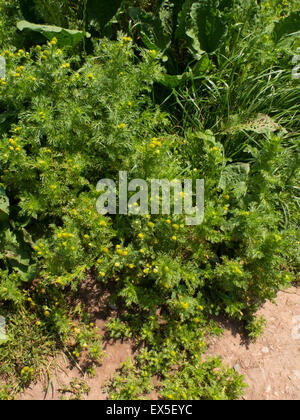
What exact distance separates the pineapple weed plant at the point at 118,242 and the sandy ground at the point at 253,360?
0.07 meters

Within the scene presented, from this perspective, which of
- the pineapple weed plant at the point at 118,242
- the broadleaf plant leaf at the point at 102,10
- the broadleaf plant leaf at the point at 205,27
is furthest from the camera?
the broadleaf plant leaf at the point at 102,10

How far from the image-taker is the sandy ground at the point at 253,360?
219 cm

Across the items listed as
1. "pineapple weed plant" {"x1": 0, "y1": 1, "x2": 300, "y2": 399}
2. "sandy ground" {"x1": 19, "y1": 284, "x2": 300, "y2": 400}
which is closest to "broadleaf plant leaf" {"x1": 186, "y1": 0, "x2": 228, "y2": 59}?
"pineapple weed plant" {"x1": 0, "y1": 1, "x2": 300, "y2": 399}

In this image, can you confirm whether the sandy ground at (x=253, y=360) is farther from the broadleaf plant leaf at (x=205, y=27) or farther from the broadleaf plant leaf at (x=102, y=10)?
the broadleaf plant leaf at (x=102, y=10)

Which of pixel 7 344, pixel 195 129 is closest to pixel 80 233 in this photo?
pixel 7 344

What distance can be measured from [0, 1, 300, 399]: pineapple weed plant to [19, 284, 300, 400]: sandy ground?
0.24ft

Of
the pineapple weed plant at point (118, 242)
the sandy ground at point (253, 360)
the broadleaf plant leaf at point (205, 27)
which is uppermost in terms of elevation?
the broadleaf plant leaf at point (205, 27)

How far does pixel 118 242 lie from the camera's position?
2465 mm

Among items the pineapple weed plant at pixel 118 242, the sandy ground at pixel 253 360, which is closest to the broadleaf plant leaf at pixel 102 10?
the pineapple weed plant at pixel 118 242

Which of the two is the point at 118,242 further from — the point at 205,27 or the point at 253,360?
the point at 205,27

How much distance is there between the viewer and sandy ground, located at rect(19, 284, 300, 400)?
2.19m

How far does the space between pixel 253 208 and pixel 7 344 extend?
6.64ft

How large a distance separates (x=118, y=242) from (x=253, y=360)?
4.28 ft

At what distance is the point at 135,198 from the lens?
2312 millimetres
